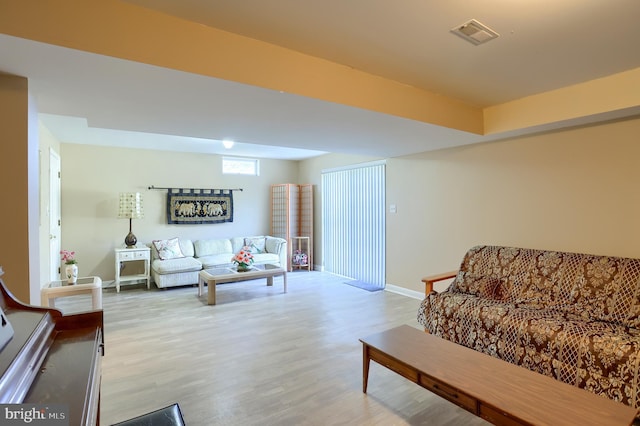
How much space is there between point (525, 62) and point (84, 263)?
258 inches

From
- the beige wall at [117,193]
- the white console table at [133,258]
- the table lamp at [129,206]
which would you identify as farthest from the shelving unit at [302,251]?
the table lamp at [129,206]

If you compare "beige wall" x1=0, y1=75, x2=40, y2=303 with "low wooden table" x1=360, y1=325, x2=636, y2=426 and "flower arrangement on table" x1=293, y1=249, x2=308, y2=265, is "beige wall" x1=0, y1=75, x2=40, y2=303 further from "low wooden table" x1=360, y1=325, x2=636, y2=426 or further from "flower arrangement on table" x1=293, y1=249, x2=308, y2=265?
"flower arrangement on table" x1=293, y1=249, x2=308, y2=265

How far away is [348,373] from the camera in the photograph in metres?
2.60

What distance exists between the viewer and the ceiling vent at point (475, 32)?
189cm

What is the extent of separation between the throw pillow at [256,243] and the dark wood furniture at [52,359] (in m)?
5.00

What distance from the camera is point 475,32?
1.96m

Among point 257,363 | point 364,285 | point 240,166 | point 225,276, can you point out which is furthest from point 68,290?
point 240,166

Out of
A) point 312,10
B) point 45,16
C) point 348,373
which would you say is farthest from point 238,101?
point 348,373

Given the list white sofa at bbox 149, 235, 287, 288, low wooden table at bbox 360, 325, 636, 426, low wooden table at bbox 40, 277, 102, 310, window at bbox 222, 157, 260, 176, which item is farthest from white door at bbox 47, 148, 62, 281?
low wooden table at bbox 360, 325, 636, 426

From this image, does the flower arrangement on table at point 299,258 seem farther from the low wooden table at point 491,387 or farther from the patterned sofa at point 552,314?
the low wooden table at point 491,387

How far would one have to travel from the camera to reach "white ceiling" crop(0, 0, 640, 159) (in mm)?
1732

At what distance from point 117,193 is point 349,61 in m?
5.03

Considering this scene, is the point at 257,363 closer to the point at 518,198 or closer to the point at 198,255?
the point at 518,198

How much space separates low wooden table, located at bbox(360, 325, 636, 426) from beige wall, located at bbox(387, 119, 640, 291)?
1964 mm
